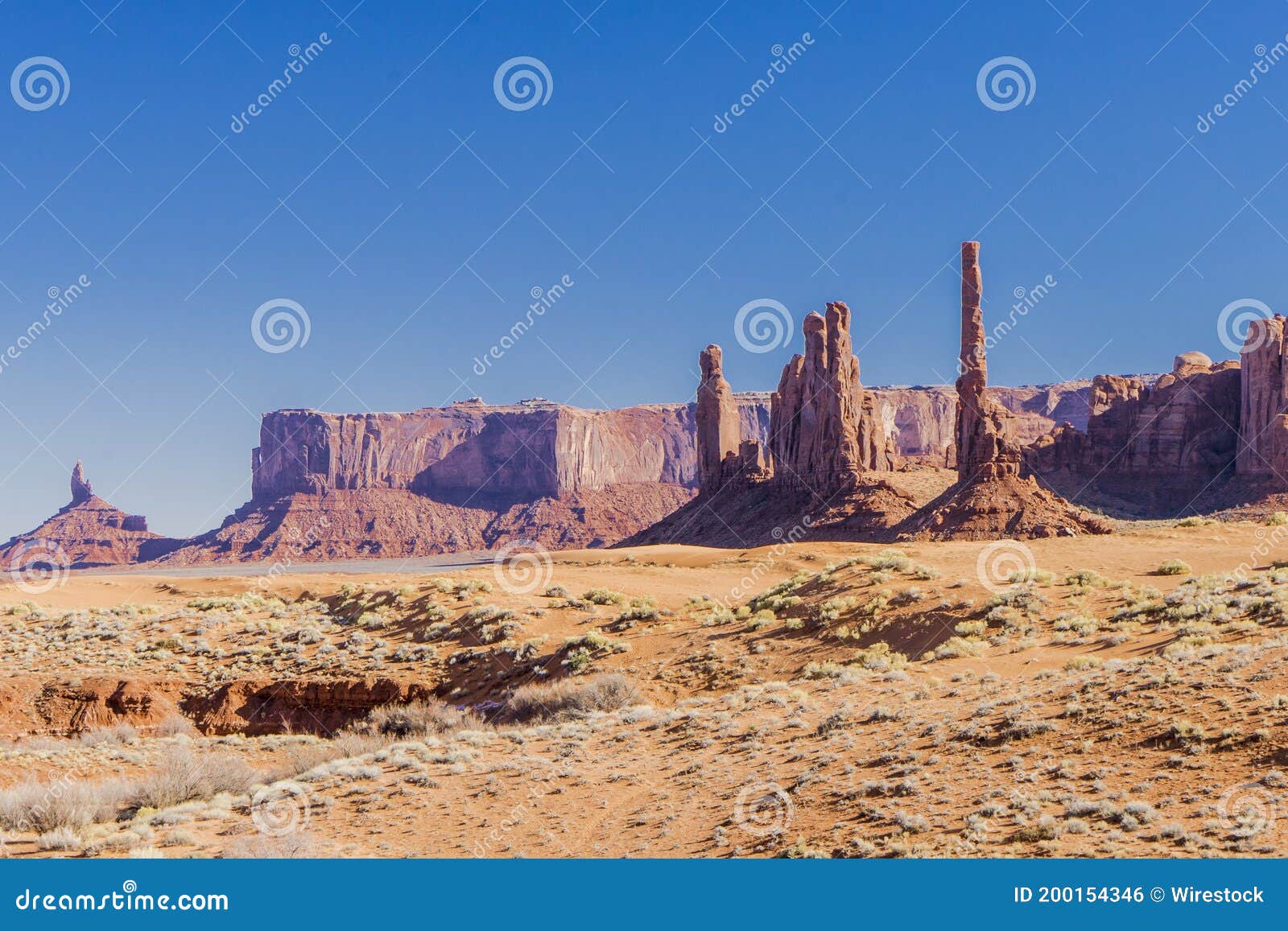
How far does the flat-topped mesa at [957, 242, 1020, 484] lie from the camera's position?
57.7 metres

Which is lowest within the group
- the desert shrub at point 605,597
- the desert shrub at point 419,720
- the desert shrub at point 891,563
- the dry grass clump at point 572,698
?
the desert shrub at point 419,720

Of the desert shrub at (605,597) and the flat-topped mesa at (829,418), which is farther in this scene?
the flat-topped mesa at (829,418)

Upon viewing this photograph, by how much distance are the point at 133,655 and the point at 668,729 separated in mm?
19811

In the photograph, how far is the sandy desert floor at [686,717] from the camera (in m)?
11.0

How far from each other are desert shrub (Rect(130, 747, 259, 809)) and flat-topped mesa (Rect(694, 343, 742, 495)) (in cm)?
7366

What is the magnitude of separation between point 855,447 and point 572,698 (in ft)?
188

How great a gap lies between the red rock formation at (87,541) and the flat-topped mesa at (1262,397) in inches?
5592

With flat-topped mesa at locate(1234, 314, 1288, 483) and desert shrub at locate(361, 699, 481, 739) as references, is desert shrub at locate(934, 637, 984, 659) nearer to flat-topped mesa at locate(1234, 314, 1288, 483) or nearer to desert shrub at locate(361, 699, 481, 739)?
desert shrub at locate(361, 699, 481, 739)

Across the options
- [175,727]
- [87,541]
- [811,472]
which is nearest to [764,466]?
[811,472]

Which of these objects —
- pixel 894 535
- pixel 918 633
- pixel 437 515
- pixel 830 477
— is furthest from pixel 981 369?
pixel 437 515

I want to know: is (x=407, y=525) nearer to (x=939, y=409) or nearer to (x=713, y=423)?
(x=713, y=423)

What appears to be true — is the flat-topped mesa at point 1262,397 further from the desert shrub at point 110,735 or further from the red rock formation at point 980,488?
the desert shrub at point 110,735

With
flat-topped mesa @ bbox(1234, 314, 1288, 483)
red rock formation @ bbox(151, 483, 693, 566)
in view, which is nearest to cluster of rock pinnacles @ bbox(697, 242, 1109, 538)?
flat-topped mesa @ bbox(1234, 314, 1288, 483)

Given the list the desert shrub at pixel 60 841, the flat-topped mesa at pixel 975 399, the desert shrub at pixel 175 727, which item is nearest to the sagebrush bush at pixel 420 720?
the desert shrub at pixel 175 727
